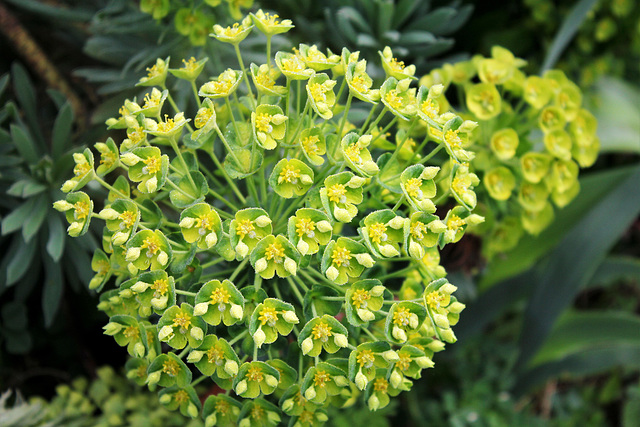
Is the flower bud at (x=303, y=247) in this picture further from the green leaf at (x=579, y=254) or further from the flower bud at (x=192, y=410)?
the green leaf at (x=579, y=254)

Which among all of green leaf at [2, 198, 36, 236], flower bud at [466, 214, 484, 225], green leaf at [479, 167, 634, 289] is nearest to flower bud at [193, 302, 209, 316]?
flower bud at [466, 214, 484, 225]

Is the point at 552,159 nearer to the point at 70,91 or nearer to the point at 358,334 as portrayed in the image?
the point at 358,334

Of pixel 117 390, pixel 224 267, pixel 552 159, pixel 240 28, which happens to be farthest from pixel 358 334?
pixel 117 390

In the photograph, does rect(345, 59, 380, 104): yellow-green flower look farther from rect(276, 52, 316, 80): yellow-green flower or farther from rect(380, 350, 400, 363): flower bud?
rect(380, 350, 400, 363): flower bud

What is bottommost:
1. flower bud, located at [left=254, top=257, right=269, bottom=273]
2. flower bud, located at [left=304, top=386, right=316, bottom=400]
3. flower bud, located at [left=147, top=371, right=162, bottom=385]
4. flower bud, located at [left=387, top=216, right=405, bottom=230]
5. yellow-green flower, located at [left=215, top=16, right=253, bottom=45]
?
flower bud, located at [left=147, top=371, right=162, bottom=385]

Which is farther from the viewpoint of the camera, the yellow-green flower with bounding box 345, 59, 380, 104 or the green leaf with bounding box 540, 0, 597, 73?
the green leaf with bounding box 540, 0, 597, 73

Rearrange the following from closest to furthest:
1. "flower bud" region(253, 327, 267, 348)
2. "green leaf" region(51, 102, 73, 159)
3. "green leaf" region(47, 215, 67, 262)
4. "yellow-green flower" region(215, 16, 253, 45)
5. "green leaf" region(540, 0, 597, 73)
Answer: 1. "flower bud" region(253, 327, 267, 348)
2. "yellow-green flower" region(215, 16, 253, 45)
3. "green leaf" region(47, 215, 67, 262)
4. "green leaf" region(51, 102, 73, 159)
5. "green leaf" region(540, 0, 597, 73)

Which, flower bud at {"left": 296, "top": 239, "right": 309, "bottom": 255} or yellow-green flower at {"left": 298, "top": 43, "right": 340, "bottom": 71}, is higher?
yellow-green flower at {"left": 298, "top": 43, "right": 340, "bottom": 71}
